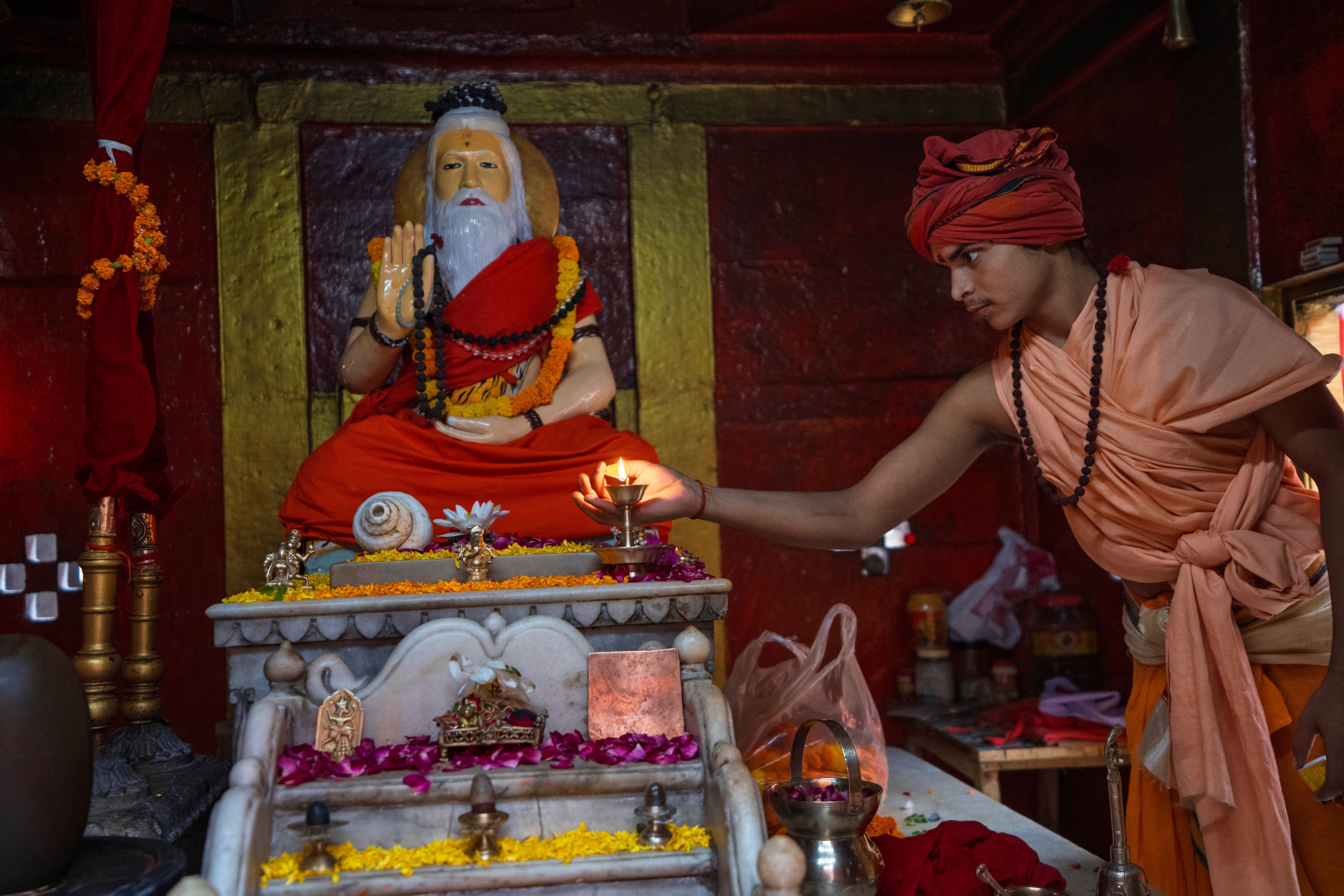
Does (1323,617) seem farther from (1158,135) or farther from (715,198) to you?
(715,198)

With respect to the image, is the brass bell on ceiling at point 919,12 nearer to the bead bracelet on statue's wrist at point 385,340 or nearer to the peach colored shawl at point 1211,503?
the bead bracelet on statue's wrist at point 385,340

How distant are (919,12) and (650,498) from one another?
10.2ft

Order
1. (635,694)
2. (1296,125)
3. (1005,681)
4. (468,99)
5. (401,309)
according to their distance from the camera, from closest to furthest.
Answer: (635,694), (1296,125), (401,309), (468,99), (1005,681)

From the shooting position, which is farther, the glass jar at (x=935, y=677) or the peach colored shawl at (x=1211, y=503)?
the glass jar at (x=935, y=677)

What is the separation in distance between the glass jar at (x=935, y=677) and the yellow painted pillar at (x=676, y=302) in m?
1.02

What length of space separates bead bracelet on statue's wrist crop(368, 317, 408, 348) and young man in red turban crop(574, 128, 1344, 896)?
1972mm

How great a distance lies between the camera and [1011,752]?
394 cm

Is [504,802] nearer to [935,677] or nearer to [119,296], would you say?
[119,296]

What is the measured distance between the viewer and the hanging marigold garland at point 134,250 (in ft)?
9.46

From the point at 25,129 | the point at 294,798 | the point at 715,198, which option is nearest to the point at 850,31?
the point at 715,198

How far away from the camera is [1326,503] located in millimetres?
2010

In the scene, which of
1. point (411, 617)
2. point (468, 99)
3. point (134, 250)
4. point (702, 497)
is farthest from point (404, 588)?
point (468, 99)

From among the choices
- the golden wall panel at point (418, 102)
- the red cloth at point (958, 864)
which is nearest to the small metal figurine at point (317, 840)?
the red cloth at point (958, 864)

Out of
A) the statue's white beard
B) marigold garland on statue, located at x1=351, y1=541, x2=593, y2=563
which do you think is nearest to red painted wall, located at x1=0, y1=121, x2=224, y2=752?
the statue's white beard
